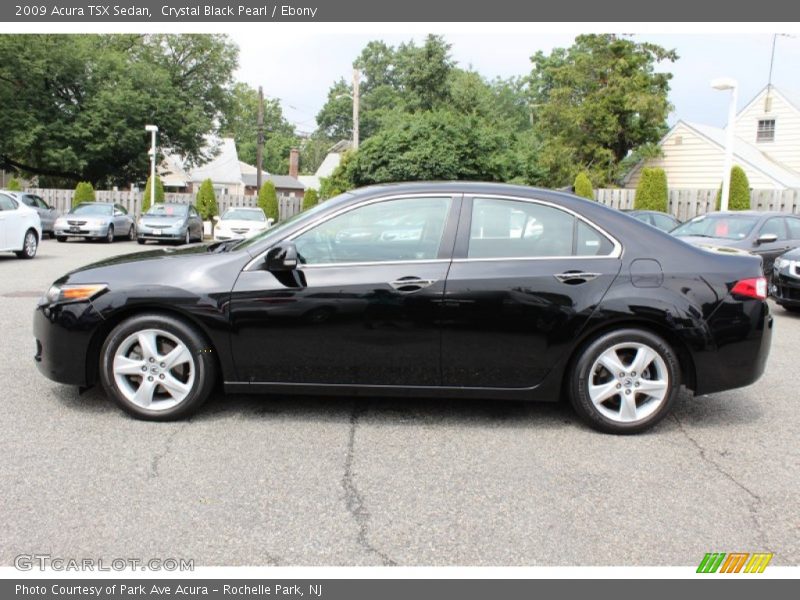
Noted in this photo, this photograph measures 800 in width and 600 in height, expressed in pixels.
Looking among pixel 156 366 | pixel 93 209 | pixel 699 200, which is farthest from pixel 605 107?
pixel 156 366

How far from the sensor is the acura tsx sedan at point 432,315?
4469 millimetres

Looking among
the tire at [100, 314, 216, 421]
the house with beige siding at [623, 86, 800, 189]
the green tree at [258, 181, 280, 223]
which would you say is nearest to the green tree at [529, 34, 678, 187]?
the house with beige siding at [623, 86, 800, 189]

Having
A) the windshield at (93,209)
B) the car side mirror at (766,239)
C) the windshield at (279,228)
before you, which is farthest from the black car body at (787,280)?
the windshield at (93,209)

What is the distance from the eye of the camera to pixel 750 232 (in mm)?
11617

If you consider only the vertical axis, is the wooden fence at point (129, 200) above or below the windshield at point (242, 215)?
above

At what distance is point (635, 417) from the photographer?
4535 millimetres

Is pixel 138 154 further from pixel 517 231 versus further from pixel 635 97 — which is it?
pixel 517 231

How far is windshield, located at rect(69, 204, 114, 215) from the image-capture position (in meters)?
23.5

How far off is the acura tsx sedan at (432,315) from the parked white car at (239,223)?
17.6 m

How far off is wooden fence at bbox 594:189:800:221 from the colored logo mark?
18.2 meters

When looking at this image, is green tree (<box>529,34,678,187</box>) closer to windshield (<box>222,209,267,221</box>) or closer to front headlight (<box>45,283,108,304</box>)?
windshield (<box>222,209,267,221</box>)

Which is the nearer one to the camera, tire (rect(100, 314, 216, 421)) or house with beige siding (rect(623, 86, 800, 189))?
tire (rect(100, 314, 216, 421))

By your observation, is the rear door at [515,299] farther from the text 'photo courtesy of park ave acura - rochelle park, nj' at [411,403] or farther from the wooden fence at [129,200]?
the wooden fence at [129,200]

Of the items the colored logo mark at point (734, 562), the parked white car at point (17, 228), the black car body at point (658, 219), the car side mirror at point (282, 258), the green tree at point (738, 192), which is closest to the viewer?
the colored logo mark at point (734, 562)
